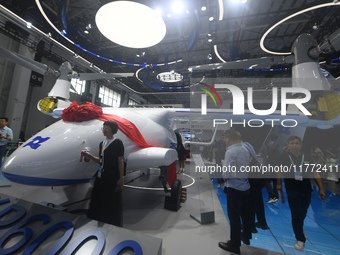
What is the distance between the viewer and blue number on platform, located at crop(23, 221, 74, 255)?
1.58 meters

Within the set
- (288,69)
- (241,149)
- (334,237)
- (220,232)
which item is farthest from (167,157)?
(288,69)

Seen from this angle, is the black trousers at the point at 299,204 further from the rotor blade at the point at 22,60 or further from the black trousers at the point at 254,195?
the rotor blade at the point at 22,60

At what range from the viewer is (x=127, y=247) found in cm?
158

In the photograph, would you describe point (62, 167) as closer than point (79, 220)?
No

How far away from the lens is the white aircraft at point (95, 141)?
2.05 metres

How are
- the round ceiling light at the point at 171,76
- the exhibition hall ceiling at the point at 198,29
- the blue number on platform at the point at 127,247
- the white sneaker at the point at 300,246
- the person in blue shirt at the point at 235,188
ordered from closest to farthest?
the blue number on platform at the point at 127,247 < the person in blue shirt at the point at 235,188 < the white sneaker at the point at 300,246 < the exhibition hall ceiling at the point at 198,29 < the round ceiling light at the point at 171,76

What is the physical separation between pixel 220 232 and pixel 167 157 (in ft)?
4.46

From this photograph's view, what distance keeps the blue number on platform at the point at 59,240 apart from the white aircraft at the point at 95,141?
1.78ft

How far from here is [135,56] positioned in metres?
11.3

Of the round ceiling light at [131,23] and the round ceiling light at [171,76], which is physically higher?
the round ceiling light at [171,76]

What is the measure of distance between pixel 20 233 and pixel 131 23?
2.74 meters

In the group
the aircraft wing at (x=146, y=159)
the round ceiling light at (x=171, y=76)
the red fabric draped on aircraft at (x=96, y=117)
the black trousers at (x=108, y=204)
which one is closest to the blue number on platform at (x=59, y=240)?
the black trousers at (x=108, y=204)

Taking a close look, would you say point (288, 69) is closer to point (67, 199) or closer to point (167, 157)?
point (167, 157)

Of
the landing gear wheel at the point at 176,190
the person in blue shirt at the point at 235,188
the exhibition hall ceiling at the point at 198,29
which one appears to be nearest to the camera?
the person in blue shirt at the point at 235,188
